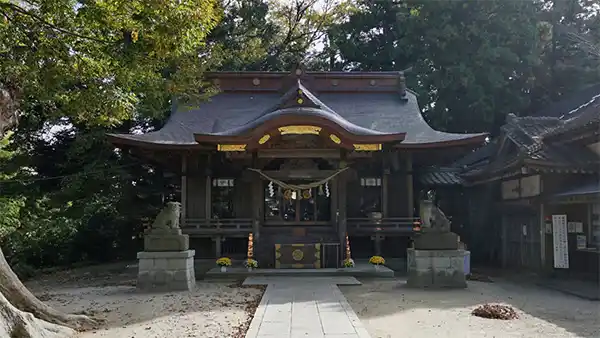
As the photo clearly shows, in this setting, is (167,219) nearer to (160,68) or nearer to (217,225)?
(160,68)

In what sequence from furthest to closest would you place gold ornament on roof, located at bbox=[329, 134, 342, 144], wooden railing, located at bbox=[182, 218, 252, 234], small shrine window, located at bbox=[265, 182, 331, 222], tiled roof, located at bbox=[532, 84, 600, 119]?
tiled roof, located at bbox=[532, 84, 600, 119]
small shrine window, located at bbox=[265, 182, 331, 222]
wooden railing, located at bbox=[182, 218, 252, 234]
gold ornament on roof, located at bbox=[329, 134, 342, 144]

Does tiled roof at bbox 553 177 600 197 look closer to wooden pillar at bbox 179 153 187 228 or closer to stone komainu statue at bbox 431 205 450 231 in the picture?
stone komainu statue at bbox 431 205 450 231

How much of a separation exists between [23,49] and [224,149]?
661cm

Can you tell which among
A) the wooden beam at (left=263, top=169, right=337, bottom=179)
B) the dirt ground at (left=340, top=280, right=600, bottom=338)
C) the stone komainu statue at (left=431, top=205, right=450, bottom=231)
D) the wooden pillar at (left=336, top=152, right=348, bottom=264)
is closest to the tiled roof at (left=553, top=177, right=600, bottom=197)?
the dirt ground at (left=340, top=280, right=600, bottom=338)

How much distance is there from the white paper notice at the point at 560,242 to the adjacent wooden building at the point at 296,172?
3.19 m

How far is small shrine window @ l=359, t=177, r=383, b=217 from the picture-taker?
16375 millimetres

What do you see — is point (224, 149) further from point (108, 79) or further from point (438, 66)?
point (438, 66)

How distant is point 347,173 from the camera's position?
1526 centimetres

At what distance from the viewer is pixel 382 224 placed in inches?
611

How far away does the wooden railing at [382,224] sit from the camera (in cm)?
1539

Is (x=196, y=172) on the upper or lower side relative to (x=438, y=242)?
upper

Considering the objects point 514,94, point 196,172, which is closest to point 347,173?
point 196,172

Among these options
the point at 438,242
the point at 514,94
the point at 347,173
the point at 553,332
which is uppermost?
the point at 514,94

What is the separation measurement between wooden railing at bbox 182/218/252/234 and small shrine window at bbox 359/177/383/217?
3.73 meters
